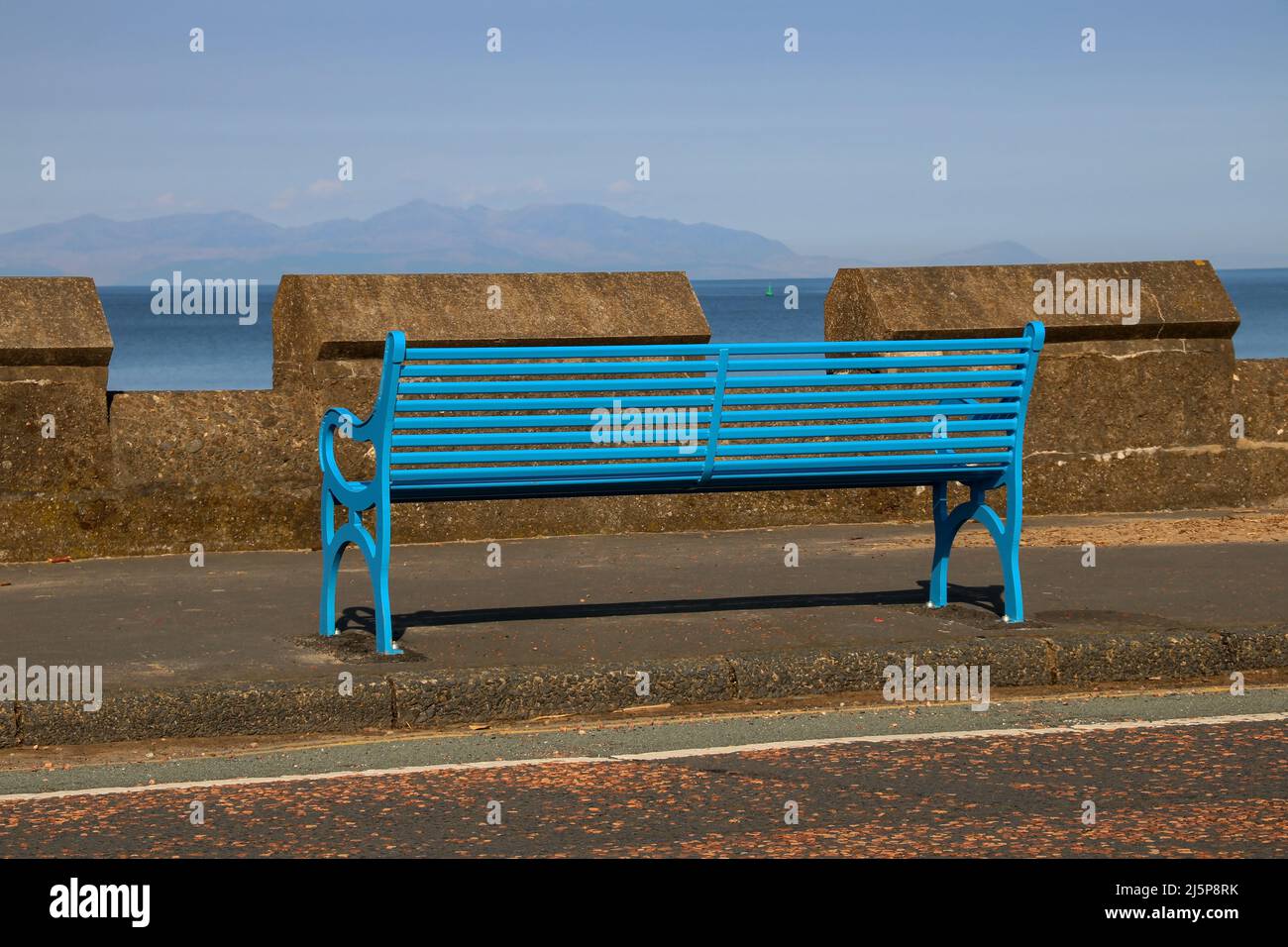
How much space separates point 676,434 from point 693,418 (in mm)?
90

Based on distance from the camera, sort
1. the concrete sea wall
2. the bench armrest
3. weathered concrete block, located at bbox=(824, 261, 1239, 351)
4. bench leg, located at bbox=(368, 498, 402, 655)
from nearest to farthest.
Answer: the bench armrest
bench leg, located at bbox=(368, 498, 402, 655)
the concrete sea wall
weathered concrete block, located at bbox=(824, 261, 1239, 351)

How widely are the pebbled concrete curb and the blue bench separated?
1.61ft

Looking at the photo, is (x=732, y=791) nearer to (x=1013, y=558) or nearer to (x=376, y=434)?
(x=376, y=434)

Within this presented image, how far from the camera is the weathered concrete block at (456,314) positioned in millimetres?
9297

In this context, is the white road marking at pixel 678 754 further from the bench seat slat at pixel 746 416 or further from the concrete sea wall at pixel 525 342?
the concrete sea wall at pixel 525 342

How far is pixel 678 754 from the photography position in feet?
18.8

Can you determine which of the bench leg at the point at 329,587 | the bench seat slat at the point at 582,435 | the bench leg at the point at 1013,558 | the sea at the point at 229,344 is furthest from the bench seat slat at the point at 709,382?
the sea at the point at 229,344

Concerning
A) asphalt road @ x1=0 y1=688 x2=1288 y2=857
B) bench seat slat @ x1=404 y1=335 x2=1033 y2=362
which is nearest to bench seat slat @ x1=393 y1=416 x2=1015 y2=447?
bench seat slat @ x1=404 y1=335 x2=1033 y2=362

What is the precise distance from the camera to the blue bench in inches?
264

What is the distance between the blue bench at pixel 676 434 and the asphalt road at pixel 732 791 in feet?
3.61

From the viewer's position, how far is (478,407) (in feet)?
22.5

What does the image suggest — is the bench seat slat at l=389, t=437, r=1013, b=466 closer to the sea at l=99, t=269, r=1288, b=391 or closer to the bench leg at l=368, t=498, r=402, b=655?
the bench leg at l=368, t=498, r=402, b=655

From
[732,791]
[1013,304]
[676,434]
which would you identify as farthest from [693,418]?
[1013,304]
